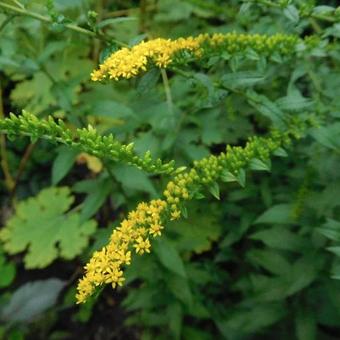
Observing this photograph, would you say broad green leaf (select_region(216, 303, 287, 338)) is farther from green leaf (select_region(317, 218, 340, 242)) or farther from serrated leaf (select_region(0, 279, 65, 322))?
serrated leaf (select_region(0, 279, 65, 322))

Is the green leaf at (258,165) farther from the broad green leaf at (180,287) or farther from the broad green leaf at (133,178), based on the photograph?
the broad green leaf at (180,287)

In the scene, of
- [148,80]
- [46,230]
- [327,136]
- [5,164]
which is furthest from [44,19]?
[5,164]

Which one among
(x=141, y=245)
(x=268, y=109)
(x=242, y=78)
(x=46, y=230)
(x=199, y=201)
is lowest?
(x=46, y=230)

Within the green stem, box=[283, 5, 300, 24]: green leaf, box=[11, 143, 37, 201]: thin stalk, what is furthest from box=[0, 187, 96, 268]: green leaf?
box=[283, 5, 300, 24]: green leaf

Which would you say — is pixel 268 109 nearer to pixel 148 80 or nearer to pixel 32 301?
pixel 148 80

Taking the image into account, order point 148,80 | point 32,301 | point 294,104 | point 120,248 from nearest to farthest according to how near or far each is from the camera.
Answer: point 120,248 < point 148,80 < point 294,104 < point 32,301

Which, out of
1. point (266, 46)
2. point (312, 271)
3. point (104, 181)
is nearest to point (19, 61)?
point (104, 181)

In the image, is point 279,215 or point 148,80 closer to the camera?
point 148,80
